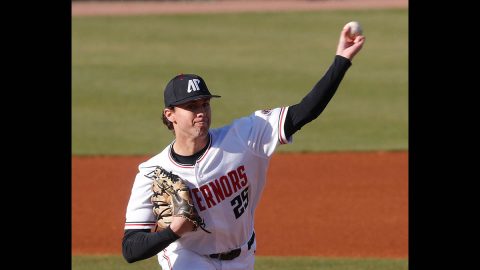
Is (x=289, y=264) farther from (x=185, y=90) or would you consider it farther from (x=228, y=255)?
(x=185, y=90)

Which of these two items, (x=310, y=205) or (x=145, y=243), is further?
(x=310, y=205)

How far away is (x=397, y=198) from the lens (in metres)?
11.6

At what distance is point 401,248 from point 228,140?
164 inches

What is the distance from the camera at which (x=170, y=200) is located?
5586 mm

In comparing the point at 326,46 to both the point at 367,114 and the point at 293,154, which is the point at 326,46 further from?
the point at 293,154

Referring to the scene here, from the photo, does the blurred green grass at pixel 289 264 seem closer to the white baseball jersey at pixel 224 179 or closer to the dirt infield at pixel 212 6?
the white baseball jersey at pixel 224 179

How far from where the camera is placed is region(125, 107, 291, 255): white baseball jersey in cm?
591

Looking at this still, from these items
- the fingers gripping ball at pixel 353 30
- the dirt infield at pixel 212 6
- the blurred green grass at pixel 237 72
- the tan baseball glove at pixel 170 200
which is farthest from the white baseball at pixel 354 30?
the dirt infield at pixel 212 6

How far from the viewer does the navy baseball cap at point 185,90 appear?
573 centimetres

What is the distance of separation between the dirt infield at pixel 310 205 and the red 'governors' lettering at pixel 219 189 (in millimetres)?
3733

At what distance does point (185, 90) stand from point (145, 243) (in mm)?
942

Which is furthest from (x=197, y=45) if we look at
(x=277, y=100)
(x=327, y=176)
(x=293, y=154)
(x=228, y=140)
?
(x=228, y=140)

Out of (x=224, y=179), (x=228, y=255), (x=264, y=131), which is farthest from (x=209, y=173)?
(x=228, y=255)

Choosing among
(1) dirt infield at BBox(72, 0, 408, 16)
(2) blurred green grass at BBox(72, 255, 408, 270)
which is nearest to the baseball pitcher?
(2) blurred green grass at BBox(72, 255, 408, 270)
